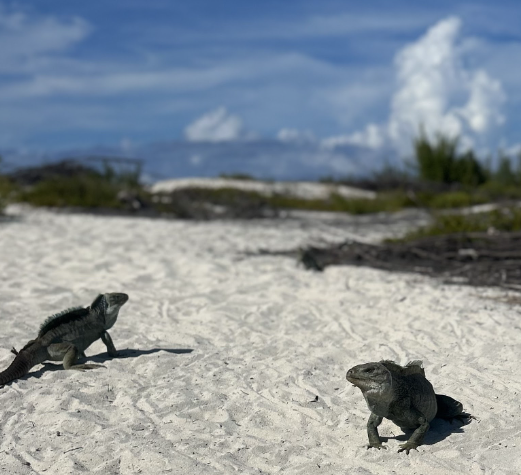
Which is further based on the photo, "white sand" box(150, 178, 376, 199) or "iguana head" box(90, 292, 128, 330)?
"white sand" box(150, 178, 376, 199)

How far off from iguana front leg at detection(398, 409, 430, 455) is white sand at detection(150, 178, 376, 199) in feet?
57.8

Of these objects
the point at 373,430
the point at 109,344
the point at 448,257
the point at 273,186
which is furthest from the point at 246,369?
the point at 273,186

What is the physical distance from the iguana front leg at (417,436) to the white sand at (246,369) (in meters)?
0.05

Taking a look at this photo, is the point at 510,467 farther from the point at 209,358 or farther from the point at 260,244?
the point at 260,244

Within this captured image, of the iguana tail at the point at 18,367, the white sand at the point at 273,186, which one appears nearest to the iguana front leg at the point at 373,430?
the iguana tail at the point at 18,367

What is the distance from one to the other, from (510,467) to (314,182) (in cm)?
2254

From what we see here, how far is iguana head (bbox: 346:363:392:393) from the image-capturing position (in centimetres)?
358

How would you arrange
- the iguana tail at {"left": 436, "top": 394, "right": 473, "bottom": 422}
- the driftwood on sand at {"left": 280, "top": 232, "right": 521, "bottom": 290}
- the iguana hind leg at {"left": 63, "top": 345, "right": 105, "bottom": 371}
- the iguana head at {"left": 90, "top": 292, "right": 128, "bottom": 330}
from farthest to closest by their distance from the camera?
the driftwood on sand at {"left": 280, "top": 232, "right": 521, "bottom": 290} → the iguana head at {"left": 90, "top": 292, "right": 128, "bottom": 330} → the iguana hind leg at {"left": 63, "top": 345, "right": 105, "bottom": 371} → the iguana tail at {"left": 436, "top": 394, "right": 473, "bottom": 422}

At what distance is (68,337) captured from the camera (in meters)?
4.79

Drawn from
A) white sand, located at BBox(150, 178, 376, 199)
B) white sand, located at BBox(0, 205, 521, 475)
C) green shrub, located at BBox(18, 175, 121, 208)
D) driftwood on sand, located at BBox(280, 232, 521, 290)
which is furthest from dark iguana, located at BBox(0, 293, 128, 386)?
white sand, located at BBox(150, 178, 376, 199)

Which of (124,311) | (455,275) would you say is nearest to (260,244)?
(455,275)

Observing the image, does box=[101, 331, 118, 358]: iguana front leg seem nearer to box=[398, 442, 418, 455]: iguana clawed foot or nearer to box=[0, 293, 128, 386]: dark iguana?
box=[0, 293, 128, 386]: dark iguana

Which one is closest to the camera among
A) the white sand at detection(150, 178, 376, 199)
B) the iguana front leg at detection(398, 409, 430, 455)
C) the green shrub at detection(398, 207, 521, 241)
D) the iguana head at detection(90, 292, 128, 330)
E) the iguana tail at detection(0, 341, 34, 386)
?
the iguana front leg at detection(398, 409, 430, 455)

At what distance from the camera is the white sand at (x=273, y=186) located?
2205 centimetres
